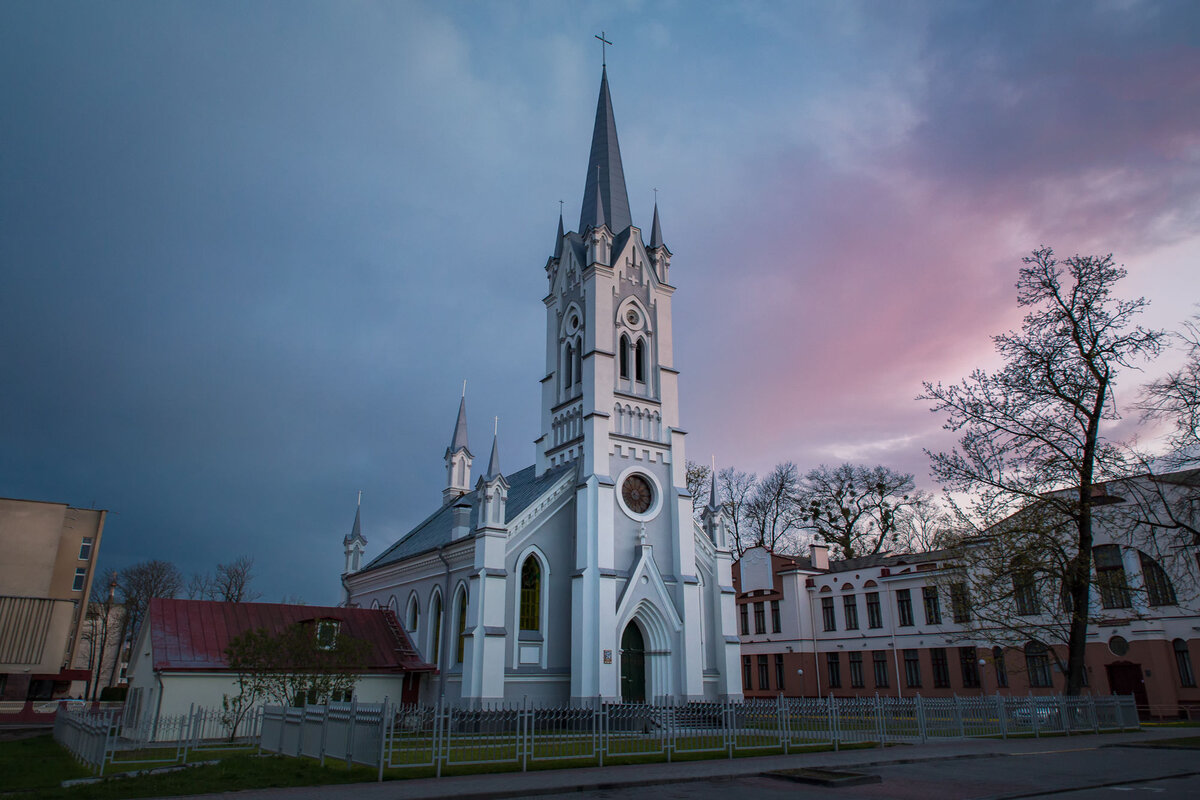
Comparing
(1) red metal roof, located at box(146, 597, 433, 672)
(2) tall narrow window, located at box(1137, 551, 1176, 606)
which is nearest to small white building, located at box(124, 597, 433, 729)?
(1) red metal roof, located at box(146, 597, 433, 672)

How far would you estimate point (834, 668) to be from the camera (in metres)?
45.0

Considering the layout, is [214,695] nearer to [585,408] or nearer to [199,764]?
[199,764]

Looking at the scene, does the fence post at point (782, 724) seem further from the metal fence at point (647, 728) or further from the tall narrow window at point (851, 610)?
the tall narrow window at point (851, 610)

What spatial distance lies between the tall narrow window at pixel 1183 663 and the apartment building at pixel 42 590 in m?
53.8

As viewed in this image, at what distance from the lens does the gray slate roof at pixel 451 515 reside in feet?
106

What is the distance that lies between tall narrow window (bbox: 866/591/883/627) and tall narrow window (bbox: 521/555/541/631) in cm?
2272

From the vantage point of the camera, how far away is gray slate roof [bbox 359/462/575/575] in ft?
106

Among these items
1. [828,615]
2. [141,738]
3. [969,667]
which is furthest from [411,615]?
[969,667]

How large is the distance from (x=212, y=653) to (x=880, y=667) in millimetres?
34046

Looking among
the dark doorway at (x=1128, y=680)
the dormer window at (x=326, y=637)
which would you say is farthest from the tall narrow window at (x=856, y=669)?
the dormer window at (x=326, y=637)

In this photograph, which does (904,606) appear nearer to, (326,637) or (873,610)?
(873,610)

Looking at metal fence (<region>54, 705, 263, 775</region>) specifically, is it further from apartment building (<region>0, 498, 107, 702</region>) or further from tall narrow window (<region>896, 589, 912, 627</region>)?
tall narrow window (<region>896, 589, 912, 627</region>)

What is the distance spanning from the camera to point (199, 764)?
15812mm

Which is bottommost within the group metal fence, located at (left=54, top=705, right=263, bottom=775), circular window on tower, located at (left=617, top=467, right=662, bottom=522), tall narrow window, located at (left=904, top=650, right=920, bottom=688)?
metal fence, located at (left=54, top=705, right=263, bottom=775)
